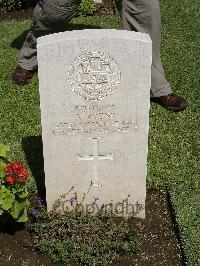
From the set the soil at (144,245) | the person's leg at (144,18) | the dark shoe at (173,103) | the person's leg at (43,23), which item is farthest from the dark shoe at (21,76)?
the soil at (144,245)

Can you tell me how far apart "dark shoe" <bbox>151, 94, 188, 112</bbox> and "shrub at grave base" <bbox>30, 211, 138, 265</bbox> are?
1704mm

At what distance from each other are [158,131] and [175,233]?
4.30ft

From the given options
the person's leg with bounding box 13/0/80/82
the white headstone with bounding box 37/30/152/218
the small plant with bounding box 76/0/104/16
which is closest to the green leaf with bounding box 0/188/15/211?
the white headstone with bounding box 37/30/152/218

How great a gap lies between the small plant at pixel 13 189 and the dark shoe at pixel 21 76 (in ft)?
7.12

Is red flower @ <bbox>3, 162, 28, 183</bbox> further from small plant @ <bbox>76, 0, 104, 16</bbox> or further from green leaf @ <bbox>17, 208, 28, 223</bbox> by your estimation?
small plant @ <bbox>76, 0, 104, 16</bbox>

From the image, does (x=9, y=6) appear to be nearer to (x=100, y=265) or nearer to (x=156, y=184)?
(x=156, y=184)

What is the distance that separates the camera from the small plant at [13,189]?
3.47 m

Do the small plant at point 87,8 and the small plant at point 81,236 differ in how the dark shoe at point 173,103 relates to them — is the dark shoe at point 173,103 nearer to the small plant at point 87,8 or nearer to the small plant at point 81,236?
the small plant at point 81,236

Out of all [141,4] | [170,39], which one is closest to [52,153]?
[141,4]

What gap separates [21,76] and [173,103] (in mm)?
1574

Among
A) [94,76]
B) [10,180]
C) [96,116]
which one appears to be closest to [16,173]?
[10,180]

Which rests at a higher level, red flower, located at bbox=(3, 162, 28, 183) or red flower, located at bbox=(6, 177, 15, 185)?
red flower, located at bbox=(3, 162, 28, 183)

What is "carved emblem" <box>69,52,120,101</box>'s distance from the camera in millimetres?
3324

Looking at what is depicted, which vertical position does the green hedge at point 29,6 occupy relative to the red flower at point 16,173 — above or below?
above
